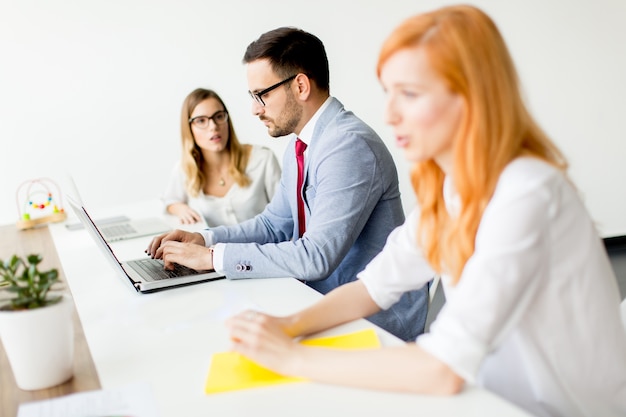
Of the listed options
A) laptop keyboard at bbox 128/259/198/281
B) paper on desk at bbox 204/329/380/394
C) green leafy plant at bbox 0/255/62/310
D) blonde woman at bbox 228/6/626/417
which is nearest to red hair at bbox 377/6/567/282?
blonde woman at bbox 228/6/626/417

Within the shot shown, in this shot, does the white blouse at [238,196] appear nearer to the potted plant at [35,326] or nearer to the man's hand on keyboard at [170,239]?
the man's hand on keyboard at [170,239]

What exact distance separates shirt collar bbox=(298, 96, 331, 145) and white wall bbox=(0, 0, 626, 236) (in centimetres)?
273

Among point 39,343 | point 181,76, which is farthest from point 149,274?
point 181,76

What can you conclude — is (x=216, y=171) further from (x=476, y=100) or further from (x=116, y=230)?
(x=476, y=100)

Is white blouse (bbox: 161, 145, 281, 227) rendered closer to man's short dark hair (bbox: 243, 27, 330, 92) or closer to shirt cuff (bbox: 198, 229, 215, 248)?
shirt cuff (bbox: 198, 229, 215, 248)

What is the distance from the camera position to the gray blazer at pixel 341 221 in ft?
5.82

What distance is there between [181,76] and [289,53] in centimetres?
271

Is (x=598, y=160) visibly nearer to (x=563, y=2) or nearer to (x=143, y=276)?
(x=563, y=2)

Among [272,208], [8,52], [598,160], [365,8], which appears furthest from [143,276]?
[598,160]

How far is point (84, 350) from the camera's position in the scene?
1372mm

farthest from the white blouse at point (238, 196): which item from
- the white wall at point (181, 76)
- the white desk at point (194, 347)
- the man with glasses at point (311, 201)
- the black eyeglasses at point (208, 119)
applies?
the white wall at point (181, 76)

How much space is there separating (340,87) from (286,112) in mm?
2812

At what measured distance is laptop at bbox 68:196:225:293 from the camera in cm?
173

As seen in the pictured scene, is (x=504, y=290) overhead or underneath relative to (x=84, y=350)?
overhead
